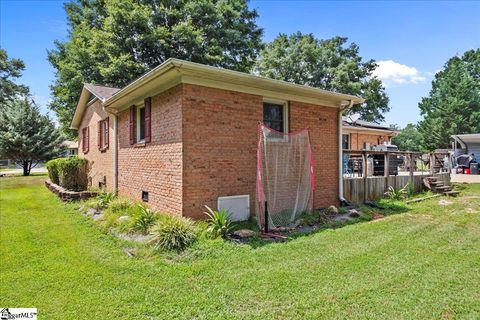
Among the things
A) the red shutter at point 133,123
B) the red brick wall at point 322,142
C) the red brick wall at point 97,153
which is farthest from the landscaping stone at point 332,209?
the red brick wall at point 97,153

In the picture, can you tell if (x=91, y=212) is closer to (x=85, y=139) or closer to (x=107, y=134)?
(x=107, y=134)

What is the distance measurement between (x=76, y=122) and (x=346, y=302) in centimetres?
1624

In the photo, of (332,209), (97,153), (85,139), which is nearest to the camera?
(332,209)

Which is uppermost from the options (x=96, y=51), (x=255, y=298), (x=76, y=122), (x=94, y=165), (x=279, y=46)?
(x=279, y=46)

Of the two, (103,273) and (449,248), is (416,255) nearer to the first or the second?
(449,248)

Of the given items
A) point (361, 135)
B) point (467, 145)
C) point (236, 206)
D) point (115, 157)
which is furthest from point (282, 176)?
point (467, 145)

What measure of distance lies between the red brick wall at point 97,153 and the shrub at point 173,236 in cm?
567

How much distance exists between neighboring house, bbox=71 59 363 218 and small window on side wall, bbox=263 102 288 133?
2 centimetres

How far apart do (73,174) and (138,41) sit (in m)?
12.2

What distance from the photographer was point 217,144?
20.8 feet

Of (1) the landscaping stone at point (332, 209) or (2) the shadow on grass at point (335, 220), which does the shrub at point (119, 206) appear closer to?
(2) the shadow on grass at point (335, 220)

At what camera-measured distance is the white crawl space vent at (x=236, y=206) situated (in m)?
6.33

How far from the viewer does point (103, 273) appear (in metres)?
4.12

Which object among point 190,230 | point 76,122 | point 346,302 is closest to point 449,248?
point 346,302
